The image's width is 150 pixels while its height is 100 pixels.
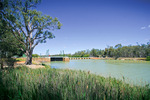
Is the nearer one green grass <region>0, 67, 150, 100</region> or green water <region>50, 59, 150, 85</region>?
green grass <region>0, 67, 150, 100</region>

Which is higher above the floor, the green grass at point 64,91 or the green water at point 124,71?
the green grass at point 64,91

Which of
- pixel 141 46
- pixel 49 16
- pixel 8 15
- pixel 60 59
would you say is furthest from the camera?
pixel 141 46

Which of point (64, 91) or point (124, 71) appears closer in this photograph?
point (64, 91)

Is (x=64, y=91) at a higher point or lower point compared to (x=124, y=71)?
higher

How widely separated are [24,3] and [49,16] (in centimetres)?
381

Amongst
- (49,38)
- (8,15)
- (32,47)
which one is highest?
(8,15)

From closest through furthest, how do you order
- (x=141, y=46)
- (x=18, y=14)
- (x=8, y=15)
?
1. (x=8, y=15)
2. (x=18, y=14)
3. (x=141, y=46)

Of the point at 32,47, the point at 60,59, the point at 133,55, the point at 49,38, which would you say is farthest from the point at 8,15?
the point at 133,55

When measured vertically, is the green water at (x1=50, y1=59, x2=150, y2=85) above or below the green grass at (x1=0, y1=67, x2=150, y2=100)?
below

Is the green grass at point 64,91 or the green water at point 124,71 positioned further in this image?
the green water at point 124,71

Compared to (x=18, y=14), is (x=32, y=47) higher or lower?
lower

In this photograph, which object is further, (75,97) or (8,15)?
(8,15)

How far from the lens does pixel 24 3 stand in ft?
46.8

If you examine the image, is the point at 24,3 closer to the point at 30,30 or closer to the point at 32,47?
the point at 30,30
